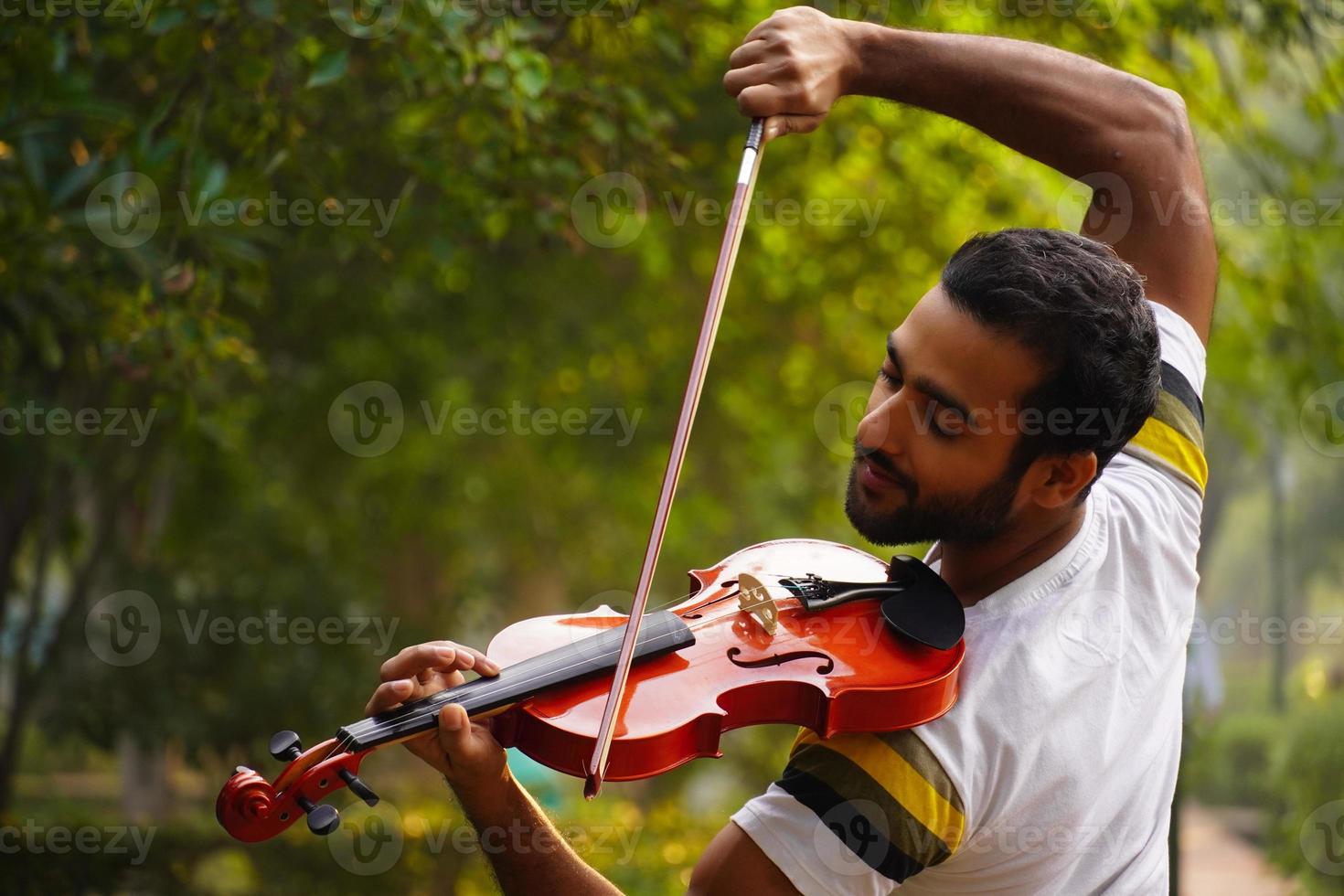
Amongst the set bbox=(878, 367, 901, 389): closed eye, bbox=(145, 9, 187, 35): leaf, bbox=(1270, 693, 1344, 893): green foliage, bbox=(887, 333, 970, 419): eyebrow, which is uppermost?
bbox=(145, 9, 187, 35): leaf

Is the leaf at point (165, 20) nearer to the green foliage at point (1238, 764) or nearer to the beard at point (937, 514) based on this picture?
the beard at point (937, 514)

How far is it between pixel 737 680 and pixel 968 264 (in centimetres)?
59

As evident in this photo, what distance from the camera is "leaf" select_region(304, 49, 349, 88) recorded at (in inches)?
105

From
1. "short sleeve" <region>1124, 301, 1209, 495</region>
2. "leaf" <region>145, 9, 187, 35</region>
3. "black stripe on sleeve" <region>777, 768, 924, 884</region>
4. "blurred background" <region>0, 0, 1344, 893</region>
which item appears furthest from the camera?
"blurred background" <region>0, 0, 1344, 893</region>

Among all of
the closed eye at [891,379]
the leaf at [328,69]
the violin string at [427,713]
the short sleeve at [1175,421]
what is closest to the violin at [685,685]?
the violin string at [427,713]

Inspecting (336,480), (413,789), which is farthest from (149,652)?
(413,789)

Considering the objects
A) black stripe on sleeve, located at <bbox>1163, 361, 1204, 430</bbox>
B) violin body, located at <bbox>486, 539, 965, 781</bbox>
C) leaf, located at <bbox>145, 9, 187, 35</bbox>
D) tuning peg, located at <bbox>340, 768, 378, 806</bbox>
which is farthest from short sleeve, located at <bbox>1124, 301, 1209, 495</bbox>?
leaf, located at <bbox>145, 9, 187, 35</bbox>

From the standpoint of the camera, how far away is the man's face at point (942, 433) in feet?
5.28

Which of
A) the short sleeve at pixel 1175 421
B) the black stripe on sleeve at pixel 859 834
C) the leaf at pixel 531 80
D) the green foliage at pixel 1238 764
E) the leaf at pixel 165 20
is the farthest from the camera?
the green foliage at pixel 1238 764

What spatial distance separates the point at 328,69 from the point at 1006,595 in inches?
70.6

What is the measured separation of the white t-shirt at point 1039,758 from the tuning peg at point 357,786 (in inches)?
16.3

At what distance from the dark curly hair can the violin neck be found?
496mm

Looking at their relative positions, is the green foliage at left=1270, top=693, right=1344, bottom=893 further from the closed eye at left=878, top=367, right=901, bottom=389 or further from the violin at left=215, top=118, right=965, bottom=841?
the closed eye at left=878, top=367, right=901, bottom=389

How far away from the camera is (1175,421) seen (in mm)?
1899
